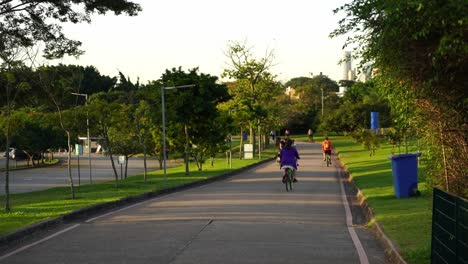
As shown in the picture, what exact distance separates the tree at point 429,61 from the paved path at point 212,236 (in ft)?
6.40

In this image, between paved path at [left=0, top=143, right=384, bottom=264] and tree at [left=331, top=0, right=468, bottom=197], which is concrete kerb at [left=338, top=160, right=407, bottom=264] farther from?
tree at [left=331, top=0, right=468, bottom=197]

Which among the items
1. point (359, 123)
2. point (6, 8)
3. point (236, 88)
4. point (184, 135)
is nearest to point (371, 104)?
point (359, 123)

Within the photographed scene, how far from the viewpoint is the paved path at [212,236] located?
9320 mm

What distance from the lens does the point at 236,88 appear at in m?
65.1

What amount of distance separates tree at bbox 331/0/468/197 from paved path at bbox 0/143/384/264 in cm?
195

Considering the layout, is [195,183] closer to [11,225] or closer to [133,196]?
[133,196]

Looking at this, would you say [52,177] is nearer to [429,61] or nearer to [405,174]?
[405,174]

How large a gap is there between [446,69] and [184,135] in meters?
28.3

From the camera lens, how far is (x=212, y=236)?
36.9ft

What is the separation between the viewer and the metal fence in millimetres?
6285

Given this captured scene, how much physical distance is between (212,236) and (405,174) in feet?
26.7

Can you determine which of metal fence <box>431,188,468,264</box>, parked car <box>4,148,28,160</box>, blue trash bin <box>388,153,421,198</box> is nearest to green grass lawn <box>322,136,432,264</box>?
blue trash bin <box>388,153,421,198</box>

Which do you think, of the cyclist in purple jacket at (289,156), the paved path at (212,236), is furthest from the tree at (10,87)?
the cyclist in purple jacket at (289,156)

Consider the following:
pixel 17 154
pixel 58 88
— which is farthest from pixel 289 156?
pixel 17 154
